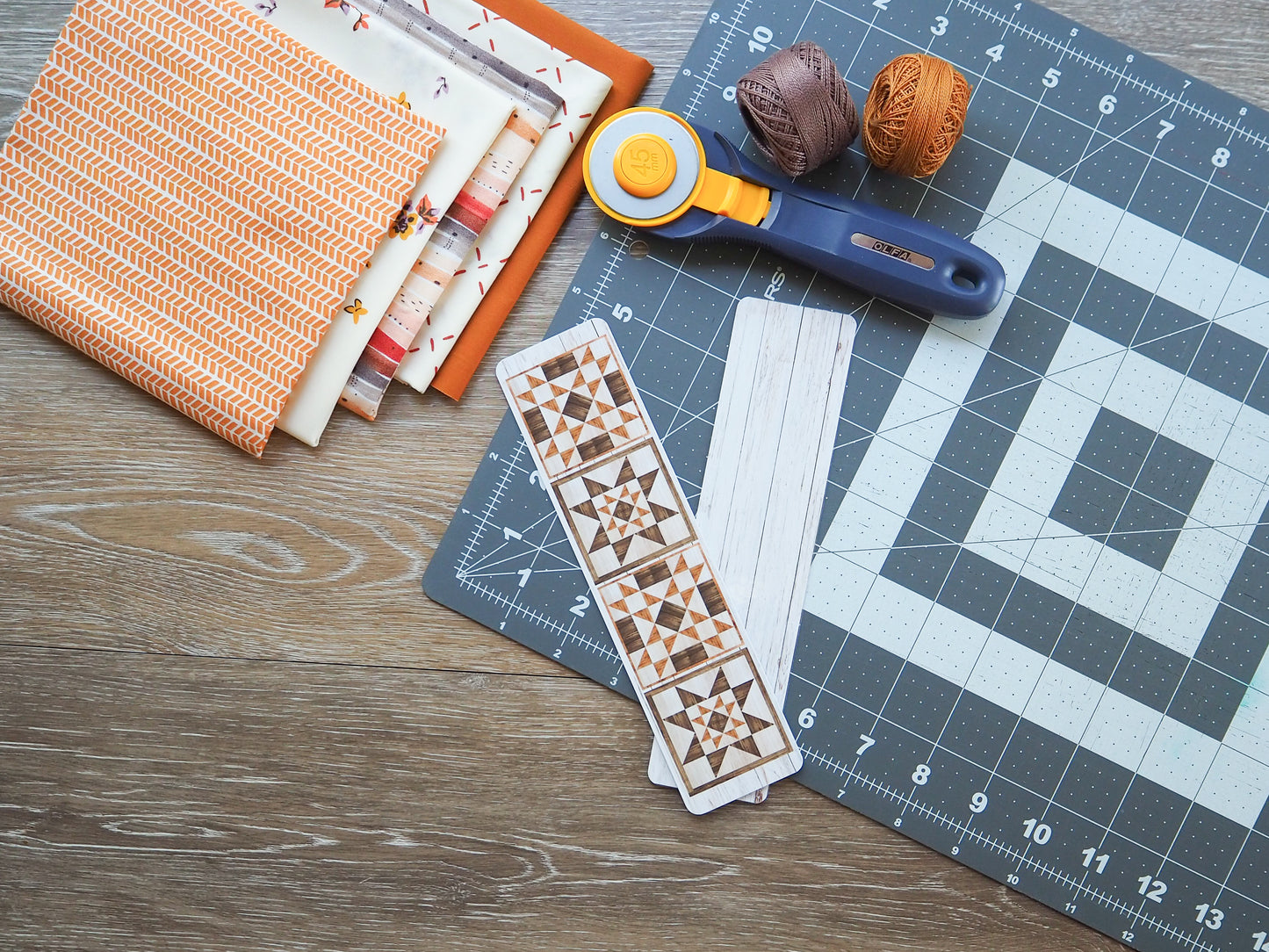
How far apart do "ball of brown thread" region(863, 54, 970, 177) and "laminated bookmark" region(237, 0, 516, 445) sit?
1.31ft

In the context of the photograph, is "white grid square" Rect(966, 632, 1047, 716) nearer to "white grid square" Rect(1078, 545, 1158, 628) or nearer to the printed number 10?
"white grid square" Rect(1078, 545, 1158, 628)

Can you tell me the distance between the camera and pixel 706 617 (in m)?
1.03

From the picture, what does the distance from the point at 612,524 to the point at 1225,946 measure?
823mm

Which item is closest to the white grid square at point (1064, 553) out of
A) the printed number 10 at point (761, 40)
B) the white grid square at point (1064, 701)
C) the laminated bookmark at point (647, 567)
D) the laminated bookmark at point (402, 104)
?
the white grid square at point (1064, 701)

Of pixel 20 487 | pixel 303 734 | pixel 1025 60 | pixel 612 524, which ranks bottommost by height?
pixel 303 734

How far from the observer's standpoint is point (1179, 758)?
1.02 metres

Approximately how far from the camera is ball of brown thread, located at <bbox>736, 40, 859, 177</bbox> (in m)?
0.94

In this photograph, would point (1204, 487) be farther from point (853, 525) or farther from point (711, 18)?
point (711, 18)

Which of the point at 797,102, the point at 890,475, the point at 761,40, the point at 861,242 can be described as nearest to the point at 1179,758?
the point at 890,475

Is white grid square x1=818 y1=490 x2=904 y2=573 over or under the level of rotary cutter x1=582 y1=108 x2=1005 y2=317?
under

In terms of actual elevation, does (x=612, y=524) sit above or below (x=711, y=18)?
below

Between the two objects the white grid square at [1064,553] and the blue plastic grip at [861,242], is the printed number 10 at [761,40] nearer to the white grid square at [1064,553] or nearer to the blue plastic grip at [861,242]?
the blue plastic grip at [861,242]

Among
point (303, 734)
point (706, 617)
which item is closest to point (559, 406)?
point (706, 617)

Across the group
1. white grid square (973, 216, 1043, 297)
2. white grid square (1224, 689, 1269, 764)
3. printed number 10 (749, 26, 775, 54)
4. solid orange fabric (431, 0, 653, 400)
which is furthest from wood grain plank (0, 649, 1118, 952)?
printed number 10 (749, 26, 775, 54)
